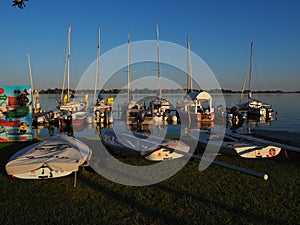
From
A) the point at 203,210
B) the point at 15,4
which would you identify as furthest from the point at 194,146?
the point at 15,4

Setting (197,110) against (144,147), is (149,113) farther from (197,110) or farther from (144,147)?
(144,147)

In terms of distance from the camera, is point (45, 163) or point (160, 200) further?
point (45, 163)

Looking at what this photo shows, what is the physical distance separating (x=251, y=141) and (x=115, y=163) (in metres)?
6.75

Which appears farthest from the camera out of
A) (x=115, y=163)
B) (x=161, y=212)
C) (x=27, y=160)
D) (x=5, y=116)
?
(x=5, y=116)

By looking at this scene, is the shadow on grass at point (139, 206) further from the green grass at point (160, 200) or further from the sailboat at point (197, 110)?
the sailboat at point (197, 110)

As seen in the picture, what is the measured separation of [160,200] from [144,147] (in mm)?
4219

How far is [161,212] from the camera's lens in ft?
22.2

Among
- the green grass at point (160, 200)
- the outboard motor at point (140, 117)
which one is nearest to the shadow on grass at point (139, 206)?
the green grass at point (160, 200)

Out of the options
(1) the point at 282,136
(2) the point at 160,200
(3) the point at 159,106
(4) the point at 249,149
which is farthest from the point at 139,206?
(3) the point at 159,106

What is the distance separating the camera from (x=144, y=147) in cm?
1162

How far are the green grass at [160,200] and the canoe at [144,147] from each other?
110 centimetres

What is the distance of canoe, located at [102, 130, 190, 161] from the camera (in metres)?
11.0

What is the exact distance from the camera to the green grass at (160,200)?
21.1 ft

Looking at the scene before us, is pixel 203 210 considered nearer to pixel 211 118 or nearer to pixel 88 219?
pixel 88 219
